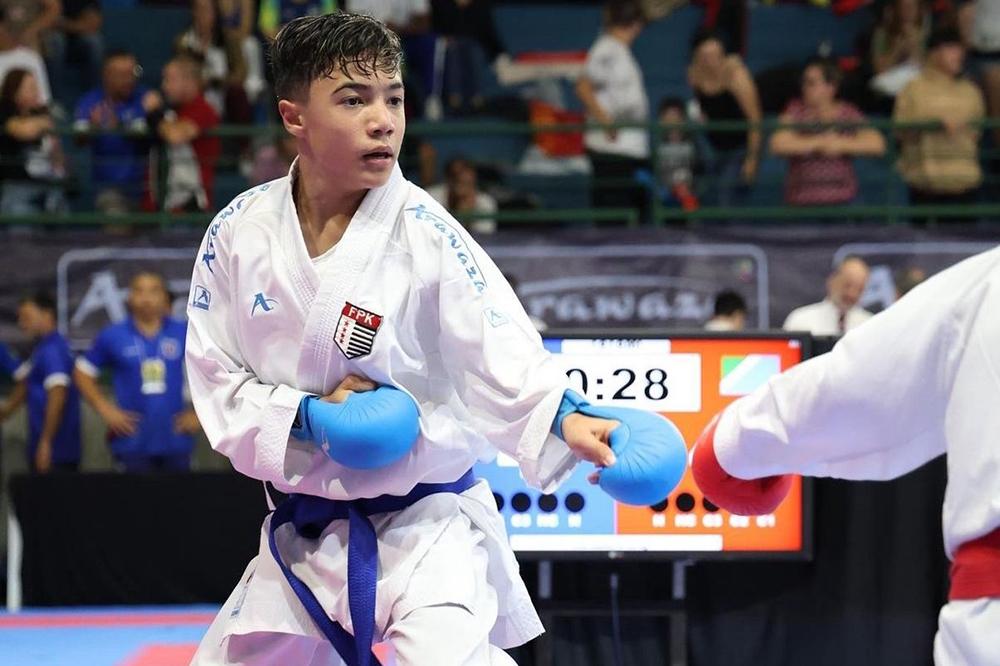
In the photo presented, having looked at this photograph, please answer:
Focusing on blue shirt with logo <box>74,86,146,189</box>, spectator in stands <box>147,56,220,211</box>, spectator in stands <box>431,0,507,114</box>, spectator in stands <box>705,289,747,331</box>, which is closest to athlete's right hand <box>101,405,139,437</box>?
spectator in stands <box>147,56,220,211</box>

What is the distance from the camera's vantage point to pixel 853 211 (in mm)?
10227

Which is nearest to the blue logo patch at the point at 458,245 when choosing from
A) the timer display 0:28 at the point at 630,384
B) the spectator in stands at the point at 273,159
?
the timer display 0:28 at the point at 630,384

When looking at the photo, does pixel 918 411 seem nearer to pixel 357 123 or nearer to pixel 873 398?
pixel 873 398

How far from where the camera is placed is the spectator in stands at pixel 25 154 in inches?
408

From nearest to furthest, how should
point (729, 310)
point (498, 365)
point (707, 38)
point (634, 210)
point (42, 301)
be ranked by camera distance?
point (498, 365)
point (729, 310)
point (42, 301)
point (634, 210)
point (707, 38)

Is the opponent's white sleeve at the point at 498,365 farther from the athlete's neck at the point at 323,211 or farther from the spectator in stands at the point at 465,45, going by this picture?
the spectator in stands at the point at 465,45

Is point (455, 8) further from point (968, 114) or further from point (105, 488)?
point (105, 488)

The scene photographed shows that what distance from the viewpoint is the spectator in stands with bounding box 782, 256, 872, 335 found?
8.80m

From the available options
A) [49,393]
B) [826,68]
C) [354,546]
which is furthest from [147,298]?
[354,546]

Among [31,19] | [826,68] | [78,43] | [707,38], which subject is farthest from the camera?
[78,43]

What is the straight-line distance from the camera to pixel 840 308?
886 cm

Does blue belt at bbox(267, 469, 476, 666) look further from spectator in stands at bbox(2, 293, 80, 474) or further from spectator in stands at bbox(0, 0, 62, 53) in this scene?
spectator in stands at bbox(0, 0, 62, 53)

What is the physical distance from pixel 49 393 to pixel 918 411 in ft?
24.4

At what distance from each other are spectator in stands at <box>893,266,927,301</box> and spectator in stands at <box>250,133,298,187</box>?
4.19 meters
